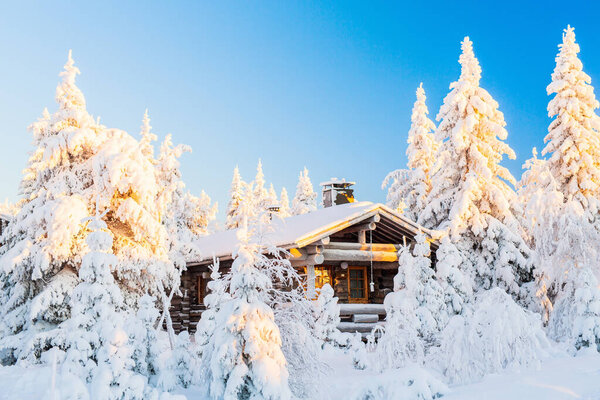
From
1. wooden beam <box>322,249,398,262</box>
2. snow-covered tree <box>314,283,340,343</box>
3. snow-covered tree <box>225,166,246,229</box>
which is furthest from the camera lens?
snow-covered tree <box>225,166,246,229</box>

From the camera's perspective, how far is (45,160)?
1738 cm

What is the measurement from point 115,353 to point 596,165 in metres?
19.9

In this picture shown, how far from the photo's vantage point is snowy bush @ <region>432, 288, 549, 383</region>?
1129cm

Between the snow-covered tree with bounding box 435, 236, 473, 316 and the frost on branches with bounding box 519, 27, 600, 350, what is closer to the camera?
the snow-covered tree with bounding box 435, 236, 473, 316

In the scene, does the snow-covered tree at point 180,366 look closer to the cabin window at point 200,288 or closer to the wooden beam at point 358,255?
the wooden beam at point 358,255

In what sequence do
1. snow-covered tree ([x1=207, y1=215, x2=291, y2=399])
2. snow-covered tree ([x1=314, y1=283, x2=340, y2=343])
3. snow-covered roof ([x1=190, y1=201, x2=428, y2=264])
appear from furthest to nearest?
snow-covered roof ([x1=190, y1=201, x2=428, y2=264]) < snow-covered tree ([x1=314, y1=283, x2=340, y2=343]) < snow-covered tree ([x1=207, y1=215, x2=291, y2=399])

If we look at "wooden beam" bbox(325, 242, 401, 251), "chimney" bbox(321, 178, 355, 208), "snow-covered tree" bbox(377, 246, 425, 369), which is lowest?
"snow-covered tree" bbox(377, 246, 425, 369)

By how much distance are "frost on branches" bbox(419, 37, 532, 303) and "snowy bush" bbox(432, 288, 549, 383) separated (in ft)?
36.7

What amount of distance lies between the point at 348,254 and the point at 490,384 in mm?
11217

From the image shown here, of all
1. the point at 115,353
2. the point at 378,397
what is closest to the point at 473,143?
the point at 378,397

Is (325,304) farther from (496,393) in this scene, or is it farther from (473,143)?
(473,143)

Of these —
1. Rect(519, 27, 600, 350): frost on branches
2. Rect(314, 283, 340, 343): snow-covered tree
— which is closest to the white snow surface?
Rect(314, 283, 340, 343): snow-covered tree

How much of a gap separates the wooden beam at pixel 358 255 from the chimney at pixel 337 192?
6.79 metres

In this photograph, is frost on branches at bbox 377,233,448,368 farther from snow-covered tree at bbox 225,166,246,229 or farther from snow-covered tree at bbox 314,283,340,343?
snow-covered tree at bbox 225,166,246,229
